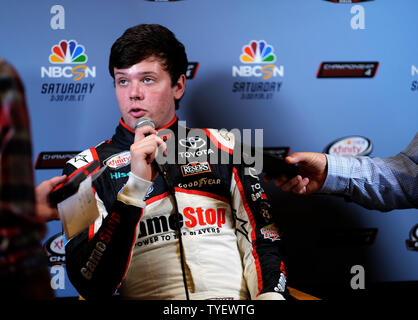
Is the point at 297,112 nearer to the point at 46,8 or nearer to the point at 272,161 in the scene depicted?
the point at 272,161

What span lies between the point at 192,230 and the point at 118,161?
0.36 metres

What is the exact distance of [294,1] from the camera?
71.8 inches

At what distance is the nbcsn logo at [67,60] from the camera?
1.75m

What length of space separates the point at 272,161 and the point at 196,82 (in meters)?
0.67

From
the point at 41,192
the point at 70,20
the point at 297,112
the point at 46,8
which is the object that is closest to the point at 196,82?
the point at 297,112

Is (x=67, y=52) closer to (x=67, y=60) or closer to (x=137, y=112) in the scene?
(x=67, y=60)

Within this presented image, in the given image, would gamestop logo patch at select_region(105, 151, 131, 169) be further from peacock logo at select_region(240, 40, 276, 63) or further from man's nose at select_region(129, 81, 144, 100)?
peacock logo at select_region(240, 40, 276, 63)

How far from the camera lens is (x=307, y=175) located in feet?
5.12

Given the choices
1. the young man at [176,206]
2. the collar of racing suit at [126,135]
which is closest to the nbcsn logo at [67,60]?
the young man at [176,206]

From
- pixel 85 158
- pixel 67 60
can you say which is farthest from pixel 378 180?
pixel 67 60

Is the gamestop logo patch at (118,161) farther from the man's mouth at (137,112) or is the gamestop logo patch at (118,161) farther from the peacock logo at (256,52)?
the peacock logo at (256,52)

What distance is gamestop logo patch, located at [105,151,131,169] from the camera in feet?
4.50

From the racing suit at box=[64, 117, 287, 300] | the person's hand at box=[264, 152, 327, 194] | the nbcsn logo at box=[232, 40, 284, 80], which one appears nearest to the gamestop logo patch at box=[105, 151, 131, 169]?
the racing suit at box=[64, 117, 287, 300]

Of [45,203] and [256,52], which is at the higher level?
[256,52]
